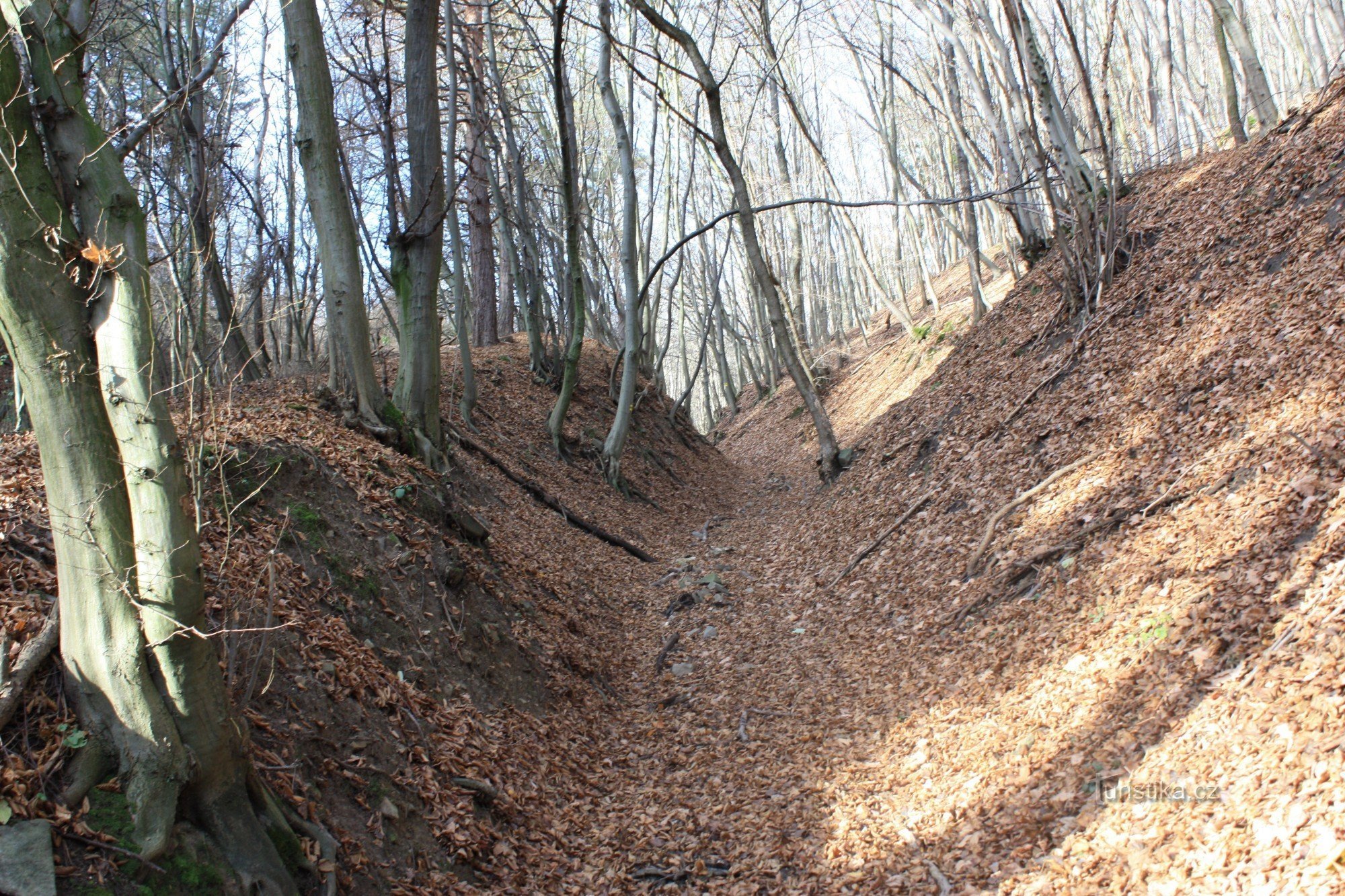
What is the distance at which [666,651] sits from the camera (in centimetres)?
755

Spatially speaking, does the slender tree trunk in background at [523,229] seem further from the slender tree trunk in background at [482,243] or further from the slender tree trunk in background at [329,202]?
the slender tree trunk in background at [329,202]

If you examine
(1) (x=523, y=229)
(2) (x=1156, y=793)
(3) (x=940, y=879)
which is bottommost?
(3) (x=940, y=879)

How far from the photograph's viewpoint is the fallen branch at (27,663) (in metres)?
2.86

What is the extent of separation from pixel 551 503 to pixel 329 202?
5044 mm

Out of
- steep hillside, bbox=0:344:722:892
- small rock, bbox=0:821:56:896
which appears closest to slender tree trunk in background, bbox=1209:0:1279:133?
steep hillside, bbox=0:344:722:892

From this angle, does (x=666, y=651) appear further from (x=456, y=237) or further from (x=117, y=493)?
(x=456, y=237)

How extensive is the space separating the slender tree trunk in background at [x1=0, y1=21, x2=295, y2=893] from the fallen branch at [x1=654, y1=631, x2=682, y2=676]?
4.46 meters

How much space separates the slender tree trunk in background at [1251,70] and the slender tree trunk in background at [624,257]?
26.3 ft

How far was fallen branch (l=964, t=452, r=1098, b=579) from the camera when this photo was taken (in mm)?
6324

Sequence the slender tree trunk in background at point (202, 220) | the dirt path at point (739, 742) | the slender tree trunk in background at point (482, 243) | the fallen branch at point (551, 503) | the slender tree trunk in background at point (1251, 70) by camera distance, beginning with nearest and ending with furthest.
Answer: the dirt path at point (739, 742) → the slender tree trunk in background at point (1251, 70) → the slender tree trunk in background at point (202, 220) → the fallen branch at point (551, 503) → the slender tree trunk in background at point (482, 243)

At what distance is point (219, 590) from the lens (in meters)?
4.13

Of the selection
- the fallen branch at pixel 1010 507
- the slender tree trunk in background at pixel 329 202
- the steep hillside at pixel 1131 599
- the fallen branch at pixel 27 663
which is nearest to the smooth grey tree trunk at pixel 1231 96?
the steep hillside at pixel 1131 599

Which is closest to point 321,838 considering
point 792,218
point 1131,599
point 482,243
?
point 1131,599

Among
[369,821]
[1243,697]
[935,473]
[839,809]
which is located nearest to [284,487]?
[369,821]
